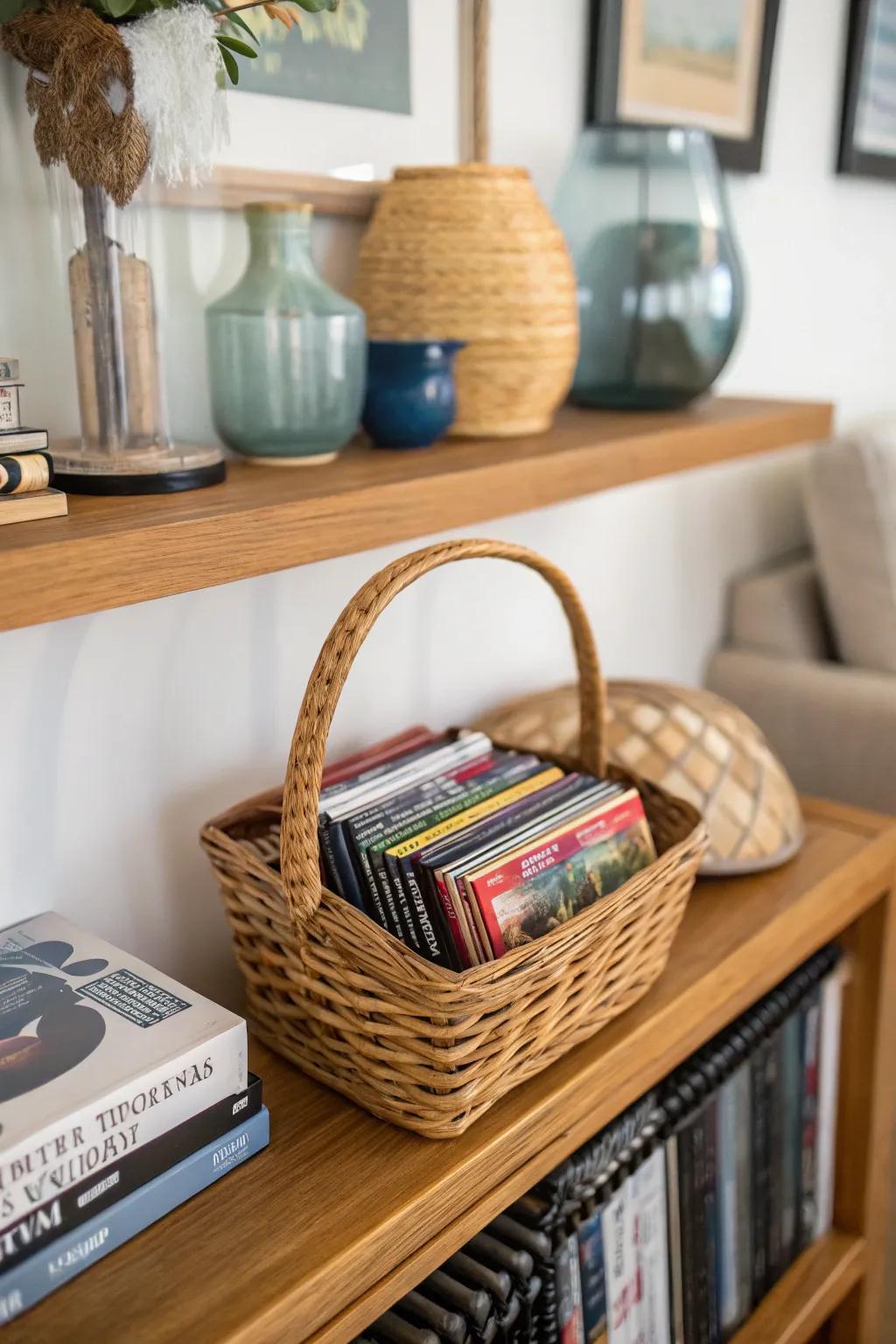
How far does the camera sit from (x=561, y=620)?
1355 mm

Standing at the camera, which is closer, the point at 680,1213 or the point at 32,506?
the point at 32,506

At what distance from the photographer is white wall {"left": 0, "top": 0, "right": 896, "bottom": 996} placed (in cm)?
86

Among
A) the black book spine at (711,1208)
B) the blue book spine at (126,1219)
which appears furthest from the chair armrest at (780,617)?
the blue book spine at (126,1219)

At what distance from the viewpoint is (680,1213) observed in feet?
3.58

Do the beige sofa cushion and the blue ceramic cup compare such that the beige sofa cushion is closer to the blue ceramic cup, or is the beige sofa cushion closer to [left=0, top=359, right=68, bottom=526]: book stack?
the blue ceramic cup

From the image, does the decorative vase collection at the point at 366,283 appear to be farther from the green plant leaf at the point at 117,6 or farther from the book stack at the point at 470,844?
the book stack at the point at 470,844

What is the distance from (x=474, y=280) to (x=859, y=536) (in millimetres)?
732

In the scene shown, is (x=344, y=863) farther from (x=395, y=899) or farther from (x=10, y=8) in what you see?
(x=10, y=8)

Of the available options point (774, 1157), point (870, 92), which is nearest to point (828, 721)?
point (774, 1157)

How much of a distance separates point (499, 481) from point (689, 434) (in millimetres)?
263

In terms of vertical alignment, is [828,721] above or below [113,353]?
below

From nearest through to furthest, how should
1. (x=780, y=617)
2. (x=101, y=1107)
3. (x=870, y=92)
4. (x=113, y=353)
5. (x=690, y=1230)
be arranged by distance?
1. (x=101, y=1107)
2. (x=113, y=353)
3. (x=690, y=1230)
4. (x=780, y=617)
5. (x=870, y=92)

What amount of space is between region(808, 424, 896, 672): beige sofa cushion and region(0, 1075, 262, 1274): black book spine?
105 centimetres

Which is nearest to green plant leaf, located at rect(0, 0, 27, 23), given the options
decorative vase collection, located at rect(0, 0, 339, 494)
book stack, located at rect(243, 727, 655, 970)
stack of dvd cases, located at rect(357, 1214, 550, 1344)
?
decorative vase collection, located at rect(0, 0, 339, 494)
